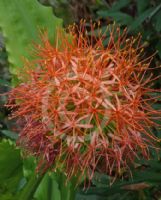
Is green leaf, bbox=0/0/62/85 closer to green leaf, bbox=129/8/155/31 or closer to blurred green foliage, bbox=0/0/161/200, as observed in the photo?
blurred green foliage, bbox=0/0/161/200

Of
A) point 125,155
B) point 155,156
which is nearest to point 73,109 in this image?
point 125,155

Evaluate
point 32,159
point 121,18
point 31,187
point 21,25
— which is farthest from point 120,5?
point 31,187

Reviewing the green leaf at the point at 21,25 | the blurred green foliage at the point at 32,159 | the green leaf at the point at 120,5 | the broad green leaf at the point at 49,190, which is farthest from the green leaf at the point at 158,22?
the broad green leaf at the point at 49,190

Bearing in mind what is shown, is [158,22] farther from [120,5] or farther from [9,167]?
[9,167]

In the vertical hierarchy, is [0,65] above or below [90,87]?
above

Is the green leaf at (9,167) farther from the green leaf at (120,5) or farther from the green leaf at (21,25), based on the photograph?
the green leaf at (120,5)

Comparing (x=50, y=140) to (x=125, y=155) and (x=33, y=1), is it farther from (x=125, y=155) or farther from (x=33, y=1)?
(x=33, y=1)
